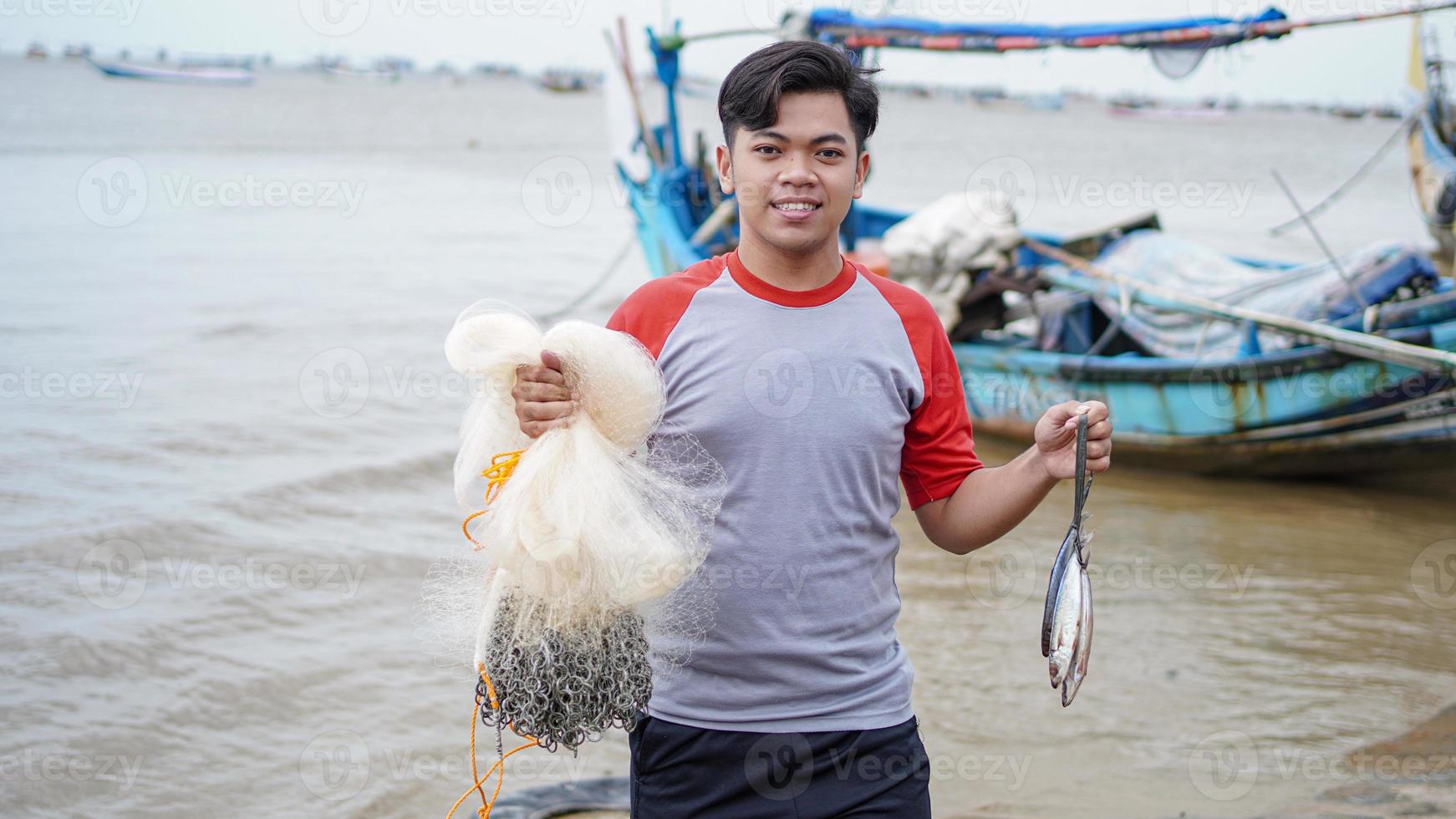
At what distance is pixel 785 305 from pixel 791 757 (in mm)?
726

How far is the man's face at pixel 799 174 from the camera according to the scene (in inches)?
73.8

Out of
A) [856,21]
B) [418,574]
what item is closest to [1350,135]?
[856,21]

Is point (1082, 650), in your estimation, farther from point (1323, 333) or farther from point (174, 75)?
point (174, 75)

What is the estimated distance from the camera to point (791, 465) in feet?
A: 6.11

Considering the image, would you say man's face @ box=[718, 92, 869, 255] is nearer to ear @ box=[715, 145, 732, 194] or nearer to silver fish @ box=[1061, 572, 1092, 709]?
ear @ box=[715, 145, 732, 194]

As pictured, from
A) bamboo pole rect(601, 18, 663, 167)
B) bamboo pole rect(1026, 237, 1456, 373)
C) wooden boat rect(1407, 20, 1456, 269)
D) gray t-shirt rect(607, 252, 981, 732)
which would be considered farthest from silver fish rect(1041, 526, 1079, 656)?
wooden boat rect(1407, 20, 1456, 269)

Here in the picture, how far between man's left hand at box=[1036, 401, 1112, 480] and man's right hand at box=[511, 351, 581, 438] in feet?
2.48

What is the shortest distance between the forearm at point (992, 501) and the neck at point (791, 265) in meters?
0.43

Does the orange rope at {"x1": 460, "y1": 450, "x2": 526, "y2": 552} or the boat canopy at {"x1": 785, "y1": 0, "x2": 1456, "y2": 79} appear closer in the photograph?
the orange rope at {"x1": 460, "y1": 450, "x2": 526, "y2": 552}

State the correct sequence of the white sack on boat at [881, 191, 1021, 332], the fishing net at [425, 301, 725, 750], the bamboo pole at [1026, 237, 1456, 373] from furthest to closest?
1. the white sack on boat at [881, 191, 1021, 332]
2. the bamboo pole at [1026, 237, 1456, 373]
3. the fishing net at [425, 301, 725, 750]

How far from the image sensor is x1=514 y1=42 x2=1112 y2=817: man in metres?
1.85

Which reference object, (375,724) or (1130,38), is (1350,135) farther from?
(375,724)

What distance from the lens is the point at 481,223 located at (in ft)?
71.8

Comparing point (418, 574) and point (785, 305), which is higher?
point (785, 305)
